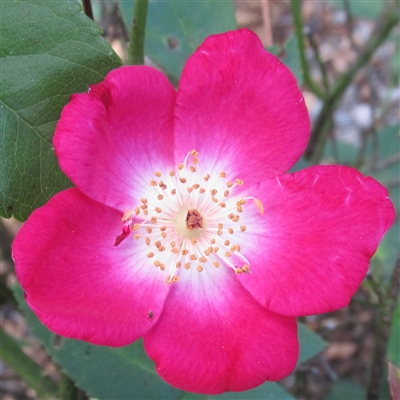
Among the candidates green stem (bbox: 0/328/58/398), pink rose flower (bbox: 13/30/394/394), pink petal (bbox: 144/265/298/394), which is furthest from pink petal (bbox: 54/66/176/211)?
green stem (bbox: 0/328/58/398)

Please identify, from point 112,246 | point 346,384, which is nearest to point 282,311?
point 112,246

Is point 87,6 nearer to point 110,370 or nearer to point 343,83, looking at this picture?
point 110,370

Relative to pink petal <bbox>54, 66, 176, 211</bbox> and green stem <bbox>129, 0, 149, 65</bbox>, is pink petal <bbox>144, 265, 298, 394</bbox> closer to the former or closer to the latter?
pink petal <bbox>54, 66, 176, 211</bbox>

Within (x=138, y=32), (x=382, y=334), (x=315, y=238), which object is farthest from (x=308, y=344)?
(x=138, y=32)

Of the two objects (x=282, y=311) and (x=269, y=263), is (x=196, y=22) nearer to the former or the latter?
(x=269, y=263)

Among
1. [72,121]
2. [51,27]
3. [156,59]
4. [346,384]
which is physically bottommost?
[346,384]

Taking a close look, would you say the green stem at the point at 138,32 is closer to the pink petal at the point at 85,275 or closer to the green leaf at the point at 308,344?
the pink petal at the point at 85,275
